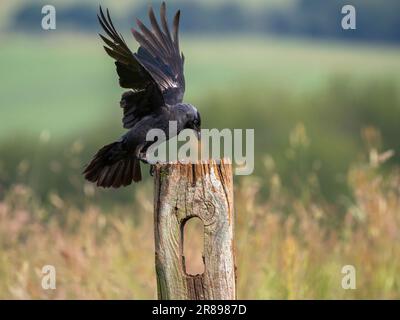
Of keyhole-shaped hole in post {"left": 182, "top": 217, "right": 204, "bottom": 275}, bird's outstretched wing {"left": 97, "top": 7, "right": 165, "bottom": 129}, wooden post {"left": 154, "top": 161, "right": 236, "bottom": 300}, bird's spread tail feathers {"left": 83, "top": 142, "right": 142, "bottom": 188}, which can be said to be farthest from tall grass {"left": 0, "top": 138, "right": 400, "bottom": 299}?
wooden post {"left": 154, "top": 161, "right": 236, "bottom": 300}

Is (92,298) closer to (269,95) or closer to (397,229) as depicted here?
(397,229)

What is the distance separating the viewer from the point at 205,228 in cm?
455

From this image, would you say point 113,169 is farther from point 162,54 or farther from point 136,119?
point 162,54

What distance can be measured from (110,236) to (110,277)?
42 centimetres

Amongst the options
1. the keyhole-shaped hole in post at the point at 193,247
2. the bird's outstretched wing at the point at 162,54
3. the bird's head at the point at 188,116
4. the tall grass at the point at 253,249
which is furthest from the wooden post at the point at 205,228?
the keyhole-shaped hole in post at the point at 193,247

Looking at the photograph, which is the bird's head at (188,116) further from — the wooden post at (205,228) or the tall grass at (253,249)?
the wooden post at (205,228)

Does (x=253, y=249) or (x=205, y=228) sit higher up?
(x=205, y=228)

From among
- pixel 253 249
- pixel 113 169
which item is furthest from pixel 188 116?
→ pixel 253 249

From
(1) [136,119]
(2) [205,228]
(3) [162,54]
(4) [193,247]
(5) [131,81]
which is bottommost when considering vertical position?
(4) [193,247]

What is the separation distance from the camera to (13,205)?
706 centimetres

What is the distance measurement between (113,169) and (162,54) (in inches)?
38.7

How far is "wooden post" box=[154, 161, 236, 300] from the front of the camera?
14.8ft

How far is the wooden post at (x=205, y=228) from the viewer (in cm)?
452
